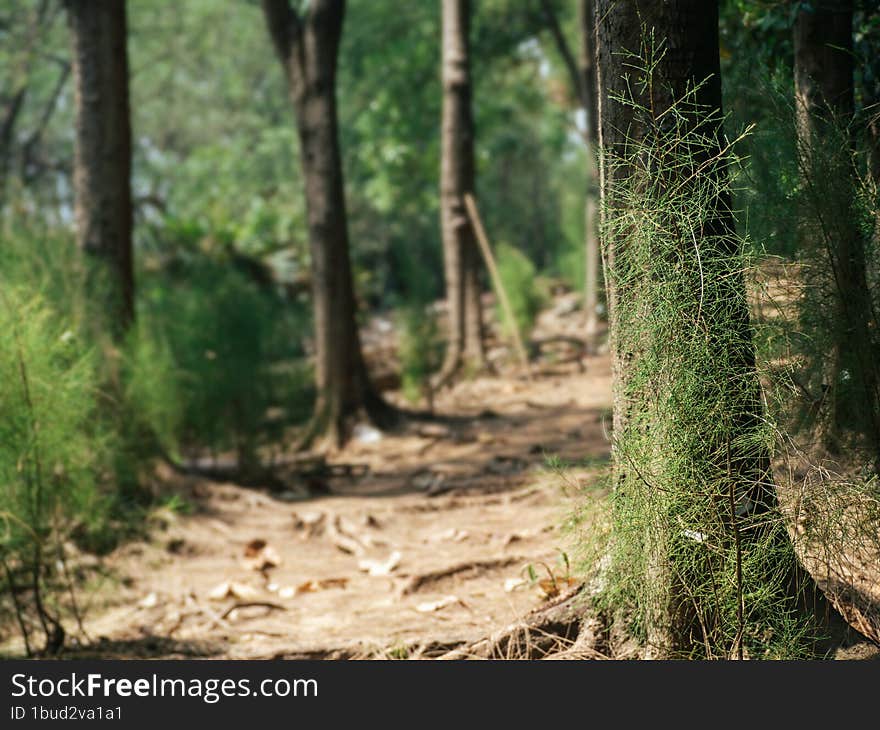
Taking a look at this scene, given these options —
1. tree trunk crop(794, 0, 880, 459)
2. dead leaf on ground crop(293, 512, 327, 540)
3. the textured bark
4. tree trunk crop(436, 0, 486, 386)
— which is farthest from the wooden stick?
the textured bark

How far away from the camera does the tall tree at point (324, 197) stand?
7.94m

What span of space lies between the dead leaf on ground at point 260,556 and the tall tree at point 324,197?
2.42m

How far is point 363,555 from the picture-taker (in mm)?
5156

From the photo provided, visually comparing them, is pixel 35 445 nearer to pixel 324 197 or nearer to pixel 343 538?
pixel 343 538

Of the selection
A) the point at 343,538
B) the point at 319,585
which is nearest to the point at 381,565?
the point at 319,585

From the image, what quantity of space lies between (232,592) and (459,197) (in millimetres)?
7025

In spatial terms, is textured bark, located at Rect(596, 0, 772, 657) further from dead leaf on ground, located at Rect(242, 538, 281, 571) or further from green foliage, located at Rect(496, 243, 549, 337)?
green foliage, located at Rect(496, 243, 549, 337)

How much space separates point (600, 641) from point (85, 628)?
8.71 ft

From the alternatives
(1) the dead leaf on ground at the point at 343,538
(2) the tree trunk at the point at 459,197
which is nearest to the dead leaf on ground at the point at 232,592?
(1) the dead leaf on ground at the point at 343,538

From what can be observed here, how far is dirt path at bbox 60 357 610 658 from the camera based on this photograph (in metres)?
3.87

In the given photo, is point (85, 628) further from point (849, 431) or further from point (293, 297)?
point (293, 297)

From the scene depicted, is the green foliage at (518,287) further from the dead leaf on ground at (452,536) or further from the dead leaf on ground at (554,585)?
the dead leaf on ground at (554,585)

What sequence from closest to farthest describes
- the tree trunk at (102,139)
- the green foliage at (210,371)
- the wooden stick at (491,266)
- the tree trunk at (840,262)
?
the tree trunk at (840,262) → the green foliage at (210,371) → the tree trunk at (102,139) → the wooden stick at (491,266)

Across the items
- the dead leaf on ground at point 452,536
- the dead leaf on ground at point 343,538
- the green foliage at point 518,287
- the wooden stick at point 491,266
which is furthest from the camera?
the green foliage at point 518,287
